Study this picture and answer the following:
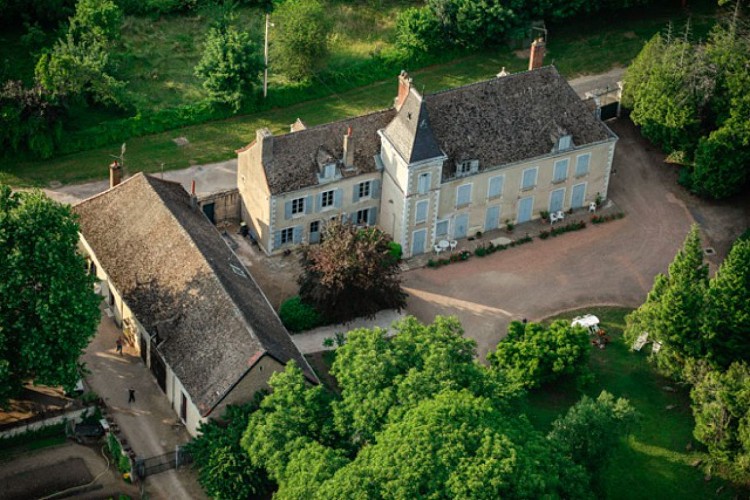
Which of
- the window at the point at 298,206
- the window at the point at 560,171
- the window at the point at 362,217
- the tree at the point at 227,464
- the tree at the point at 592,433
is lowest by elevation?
the tree at the point at 227,464

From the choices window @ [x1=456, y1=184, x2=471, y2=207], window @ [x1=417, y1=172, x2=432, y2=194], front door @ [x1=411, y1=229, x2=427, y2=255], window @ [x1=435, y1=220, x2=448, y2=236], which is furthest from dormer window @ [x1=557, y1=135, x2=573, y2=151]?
front door @ [x1=411, y1=229, x2=427, y2=255]

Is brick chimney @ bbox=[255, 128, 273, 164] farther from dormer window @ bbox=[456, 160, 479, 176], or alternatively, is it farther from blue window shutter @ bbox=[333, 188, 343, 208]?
dormer window @ bbox=[456, 160, 479, 176]

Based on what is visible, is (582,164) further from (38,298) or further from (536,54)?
(38,298)

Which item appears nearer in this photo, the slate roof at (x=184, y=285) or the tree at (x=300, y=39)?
the slate roof at (x=184, y=285)

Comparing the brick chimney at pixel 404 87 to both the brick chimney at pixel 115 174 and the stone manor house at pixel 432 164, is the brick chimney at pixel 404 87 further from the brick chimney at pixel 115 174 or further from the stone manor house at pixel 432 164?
the brick chimney at pixel 115 174

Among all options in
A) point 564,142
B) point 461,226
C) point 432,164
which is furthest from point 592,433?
point 564,142

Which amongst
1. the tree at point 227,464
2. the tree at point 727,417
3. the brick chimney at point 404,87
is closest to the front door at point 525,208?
the brick chimney at point 404,87
